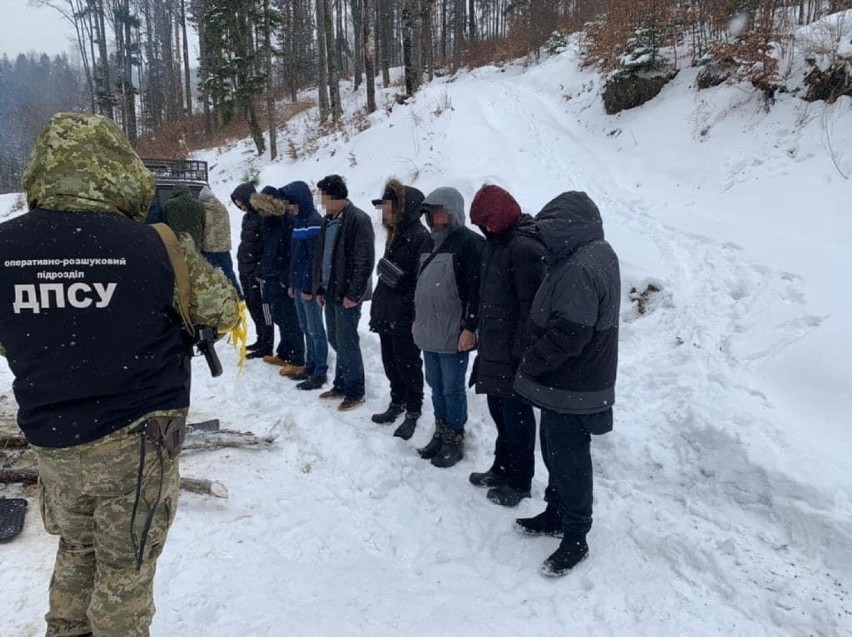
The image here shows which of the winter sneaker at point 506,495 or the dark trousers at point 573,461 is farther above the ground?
the dark trousers at point 573,461

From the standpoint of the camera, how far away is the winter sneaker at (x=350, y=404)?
199 inches

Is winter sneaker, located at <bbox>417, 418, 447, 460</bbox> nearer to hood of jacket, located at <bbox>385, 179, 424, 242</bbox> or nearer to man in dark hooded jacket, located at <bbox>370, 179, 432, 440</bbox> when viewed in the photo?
man in dark hooded jacket, located at <bbox>370, 179, 432, 440</bbox>

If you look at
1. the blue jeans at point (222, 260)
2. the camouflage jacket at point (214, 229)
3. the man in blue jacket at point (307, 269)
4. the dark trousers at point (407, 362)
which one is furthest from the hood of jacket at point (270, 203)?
the dark trousers at point (407, 362)

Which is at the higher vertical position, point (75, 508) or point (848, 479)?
point (75, 508)

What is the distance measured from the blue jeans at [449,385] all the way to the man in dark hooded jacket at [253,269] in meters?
3.07

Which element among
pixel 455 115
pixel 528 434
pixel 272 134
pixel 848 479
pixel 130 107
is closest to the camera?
pixel 848 479

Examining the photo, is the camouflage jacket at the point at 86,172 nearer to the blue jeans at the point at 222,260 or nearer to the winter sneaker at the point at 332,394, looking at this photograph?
the winter sneaker at the point at 332,394

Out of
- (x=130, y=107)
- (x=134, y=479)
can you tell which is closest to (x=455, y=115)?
(x=134, y=479)

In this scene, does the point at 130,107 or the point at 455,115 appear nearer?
the point at 455,115

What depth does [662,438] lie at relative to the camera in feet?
13.0

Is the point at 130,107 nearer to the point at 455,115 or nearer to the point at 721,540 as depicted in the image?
the point at 455,115

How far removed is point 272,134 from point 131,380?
18255mm

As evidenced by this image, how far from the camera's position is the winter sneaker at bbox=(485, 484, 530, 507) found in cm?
359

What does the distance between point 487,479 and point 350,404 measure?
174cm
